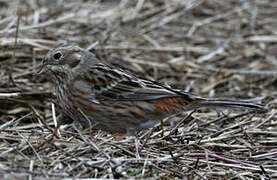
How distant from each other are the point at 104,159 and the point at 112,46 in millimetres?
3055

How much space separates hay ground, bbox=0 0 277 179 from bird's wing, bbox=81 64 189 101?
0.34 m

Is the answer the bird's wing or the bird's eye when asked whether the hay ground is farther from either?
the bird's eye

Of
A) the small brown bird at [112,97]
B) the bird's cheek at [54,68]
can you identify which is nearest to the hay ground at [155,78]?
the small brown bird at [112,97]

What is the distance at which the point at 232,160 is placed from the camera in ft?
12.9

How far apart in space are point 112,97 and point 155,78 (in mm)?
2149

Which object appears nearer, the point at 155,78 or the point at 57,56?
the point at 57,56

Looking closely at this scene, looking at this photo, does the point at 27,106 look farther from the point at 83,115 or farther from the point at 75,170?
the point at 75,170

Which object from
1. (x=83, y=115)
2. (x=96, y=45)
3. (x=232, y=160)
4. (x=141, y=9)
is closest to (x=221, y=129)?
(x=232, y=160)

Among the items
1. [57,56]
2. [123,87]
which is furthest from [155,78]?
[57,56]

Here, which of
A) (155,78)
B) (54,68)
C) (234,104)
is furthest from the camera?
(155,78)

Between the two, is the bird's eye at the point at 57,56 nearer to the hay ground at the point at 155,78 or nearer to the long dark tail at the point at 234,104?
the hay ground at the point at 155,78

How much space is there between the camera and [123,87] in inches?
172

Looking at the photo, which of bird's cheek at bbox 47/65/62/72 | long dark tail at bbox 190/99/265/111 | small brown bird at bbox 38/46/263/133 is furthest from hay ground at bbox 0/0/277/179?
bird's cheek at bbox 47/65/62/72

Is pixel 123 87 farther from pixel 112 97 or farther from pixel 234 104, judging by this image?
pixel 234 104
